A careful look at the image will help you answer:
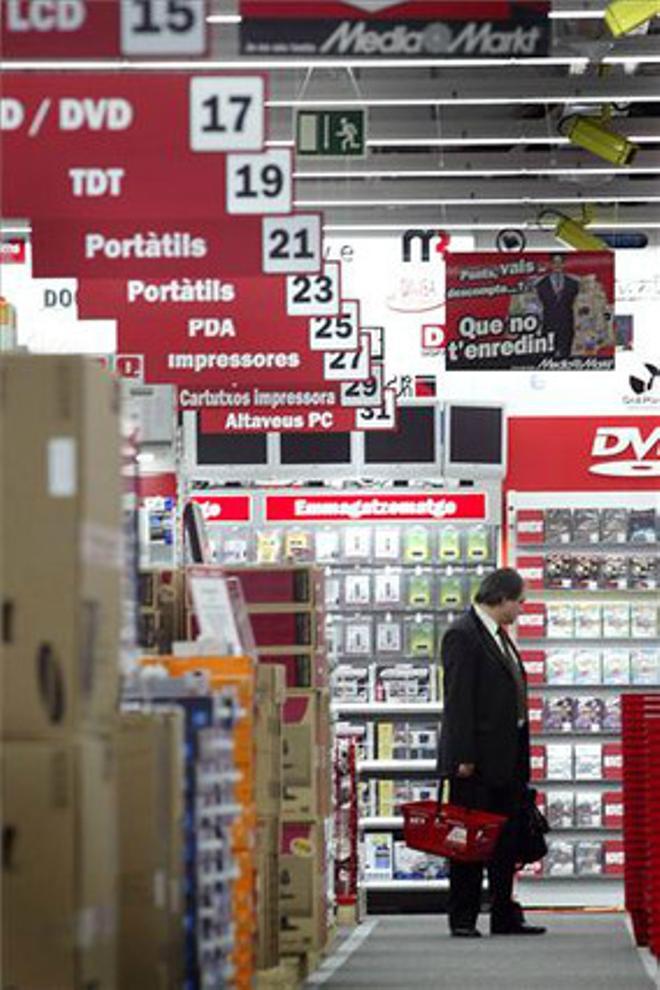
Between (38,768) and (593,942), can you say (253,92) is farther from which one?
(593,942)

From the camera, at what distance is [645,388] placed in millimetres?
19828

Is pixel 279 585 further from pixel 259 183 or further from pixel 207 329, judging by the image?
pixel 207 329

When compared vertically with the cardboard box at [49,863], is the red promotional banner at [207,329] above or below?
above

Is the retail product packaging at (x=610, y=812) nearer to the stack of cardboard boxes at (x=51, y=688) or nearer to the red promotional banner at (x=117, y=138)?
the red promotional banner at (x=117, y=138)

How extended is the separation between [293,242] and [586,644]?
7997 millimetres

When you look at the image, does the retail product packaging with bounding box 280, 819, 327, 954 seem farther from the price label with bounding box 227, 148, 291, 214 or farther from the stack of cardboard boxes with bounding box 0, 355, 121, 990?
the stack of cardboard boxes with bounding box 0, 355, 121, 990

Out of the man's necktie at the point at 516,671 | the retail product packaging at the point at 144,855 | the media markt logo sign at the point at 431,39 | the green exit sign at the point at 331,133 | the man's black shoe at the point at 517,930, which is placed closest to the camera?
the retail product packaging at the point at 144,855

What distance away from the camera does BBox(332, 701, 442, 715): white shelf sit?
18.2 metres

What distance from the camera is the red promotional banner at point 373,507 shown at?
18.6m

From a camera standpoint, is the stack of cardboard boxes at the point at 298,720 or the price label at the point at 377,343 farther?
the price label at the point at 377,343

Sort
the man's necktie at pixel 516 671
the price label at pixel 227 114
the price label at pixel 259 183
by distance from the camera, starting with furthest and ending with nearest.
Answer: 1. the man's necktie at pixel 516 671
2. the price label at pixel 259 183
3. the price label at pixel 227 114

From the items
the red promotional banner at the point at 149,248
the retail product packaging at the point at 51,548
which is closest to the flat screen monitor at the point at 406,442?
the red promotional banner at the point at 149,248

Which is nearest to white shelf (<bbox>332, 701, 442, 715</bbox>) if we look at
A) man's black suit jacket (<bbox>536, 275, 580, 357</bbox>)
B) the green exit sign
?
man's black suit jacket (<bbox>536, 275, 580, 357</bbox>)

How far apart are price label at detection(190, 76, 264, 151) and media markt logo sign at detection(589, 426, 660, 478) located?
33.9ft
